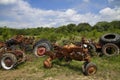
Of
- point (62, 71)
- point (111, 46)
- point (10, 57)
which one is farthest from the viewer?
point (111, 46)

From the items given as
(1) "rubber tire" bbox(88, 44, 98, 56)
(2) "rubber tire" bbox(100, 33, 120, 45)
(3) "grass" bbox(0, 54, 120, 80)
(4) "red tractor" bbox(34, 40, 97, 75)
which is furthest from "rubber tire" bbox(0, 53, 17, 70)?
(2) "rubber tire" bbox(100, 33, 120, 45)

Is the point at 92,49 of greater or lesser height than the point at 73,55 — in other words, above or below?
above

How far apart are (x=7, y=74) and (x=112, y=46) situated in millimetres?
6116

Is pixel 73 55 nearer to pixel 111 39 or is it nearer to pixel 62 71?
pixel 62 71

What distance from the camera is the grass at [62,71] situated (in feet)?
32.5

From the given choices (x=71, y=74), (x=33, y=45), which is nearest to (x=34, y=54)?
(x=33, y=45)

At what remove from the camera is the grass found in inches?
390

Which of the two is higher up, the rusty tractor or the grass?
the rusty tractor

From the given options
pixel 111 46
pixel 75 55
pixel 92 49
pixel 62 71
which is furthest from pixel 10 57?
pixel 111 46

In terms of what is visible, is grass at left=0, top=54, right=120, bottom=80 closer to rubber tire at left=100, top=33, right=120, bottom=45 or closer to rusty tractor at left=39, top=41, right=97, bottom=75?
rusty tractor at left=39, top=41, right=97, bottom=75

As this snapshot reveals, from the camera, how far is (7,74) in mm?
11141

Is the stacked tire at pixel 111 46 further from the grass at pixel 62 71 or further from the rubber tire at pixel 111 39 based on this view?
the grass at pixel 62 71

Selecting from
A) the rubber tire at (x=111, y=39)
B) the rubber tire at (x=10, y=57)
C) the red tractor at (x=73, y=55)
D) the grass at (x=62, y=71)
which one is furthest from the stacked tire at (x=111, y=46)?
the rubber tire at (x=10, y=57)

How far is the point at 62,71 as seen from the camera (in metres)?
10.8
